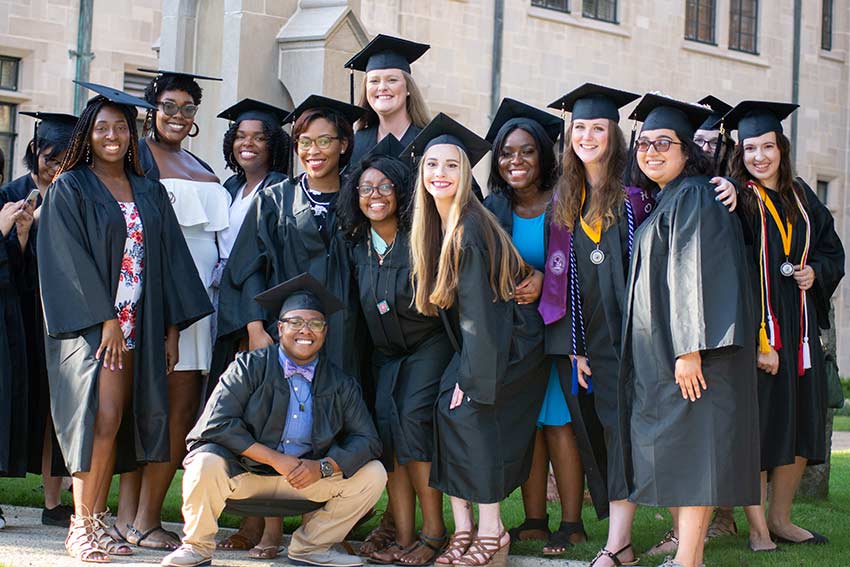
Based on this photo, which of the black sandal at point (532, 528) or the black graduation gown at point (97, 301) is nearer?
the black graduation gown at point (97, 301)

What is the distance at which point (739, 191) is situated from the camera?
22.1ft

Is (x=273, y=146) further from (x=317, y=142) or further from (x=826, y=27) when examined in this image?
(x=826, y=27)

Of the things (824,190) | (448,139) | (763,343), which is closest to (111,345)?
(448,139)

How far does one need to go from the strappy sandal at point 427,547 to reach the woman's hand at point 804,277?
2212mm

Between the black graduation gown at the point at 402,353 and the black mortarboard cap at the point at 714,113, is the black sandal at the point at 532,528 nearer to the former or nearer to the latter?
the black graduation gown at the point at 402,353

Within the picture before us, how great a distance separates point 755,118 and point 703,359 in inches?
64.3

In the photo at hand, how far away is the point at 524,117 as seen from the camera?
7516 mm

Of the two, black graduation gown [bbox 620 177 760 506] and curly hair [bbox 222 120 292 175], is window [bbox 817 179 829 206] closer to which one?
curly hair [bbox 222 120 292 175]

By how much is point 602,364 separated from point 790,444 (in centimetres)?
Answer: 105

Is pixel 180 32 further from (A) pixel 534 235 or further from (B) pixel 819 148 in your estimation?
(B) pixel 819 148

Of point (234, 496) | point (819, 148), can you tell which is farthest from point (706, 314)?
point (819, 148)

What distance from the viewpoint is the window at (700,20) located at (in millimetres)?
26484

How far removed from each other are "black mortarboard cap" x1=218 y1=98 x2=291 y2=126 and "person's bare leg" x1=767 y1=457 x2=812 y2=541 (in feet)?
10.8

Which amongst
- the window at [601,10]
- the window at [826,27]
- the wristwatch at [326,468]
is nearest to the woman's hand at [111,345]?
the wristwatch at [326,468]
